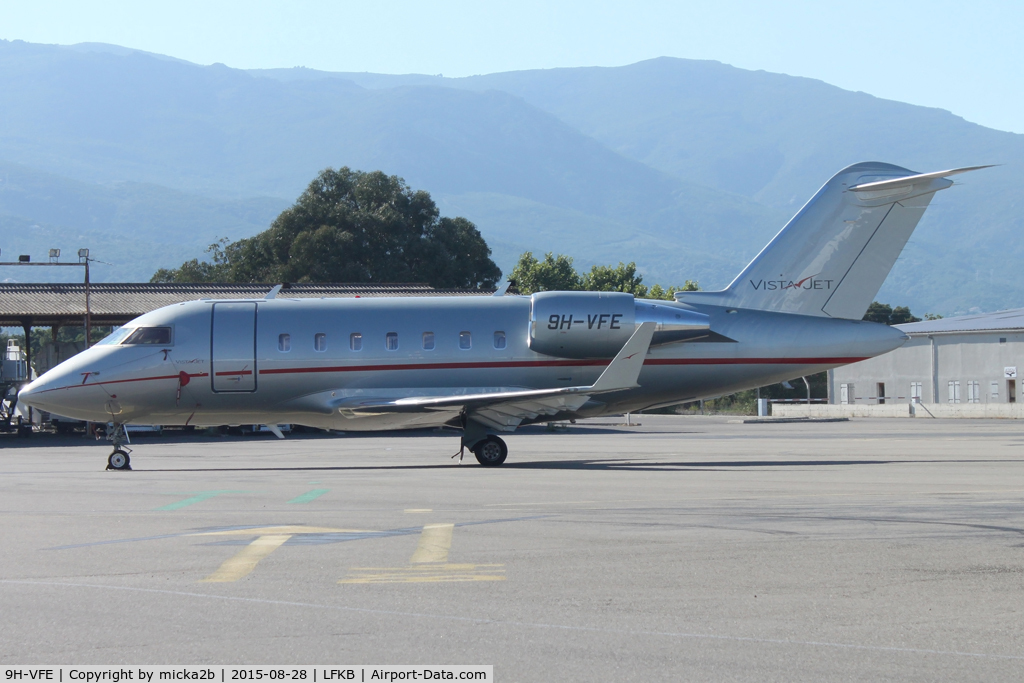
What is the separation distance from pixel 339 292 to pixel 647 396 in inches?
1163

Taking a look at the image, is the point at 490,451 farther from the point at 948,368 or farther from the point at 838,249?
the point at 948,368

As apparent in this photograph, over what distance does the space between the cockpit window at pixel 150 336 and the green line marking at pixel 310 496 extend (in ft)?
27.7

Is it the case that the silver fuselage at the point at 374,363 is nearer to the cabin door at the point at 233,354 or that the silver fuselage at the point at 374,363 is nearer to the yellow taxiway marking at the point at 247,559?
the cabin door at the point at 233,354

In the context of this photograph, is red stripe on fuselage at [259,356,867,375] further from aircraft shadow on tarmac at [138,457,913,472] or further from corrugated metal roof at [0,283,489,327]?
corrugated metal roof at [0,283,489,327]

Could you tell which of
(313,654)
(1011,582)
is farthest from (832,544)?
(313,654)

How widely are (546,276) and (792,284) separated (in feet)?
201

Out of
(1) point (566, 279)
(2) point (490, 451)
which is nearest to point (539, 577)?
(2) point (490, 451)

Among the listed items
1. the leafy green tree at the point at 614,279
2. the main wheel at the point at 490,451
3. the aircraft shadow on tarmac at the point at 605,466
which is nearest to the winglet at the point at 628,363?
the aircraft shadow on tarmac at the point at 605,466

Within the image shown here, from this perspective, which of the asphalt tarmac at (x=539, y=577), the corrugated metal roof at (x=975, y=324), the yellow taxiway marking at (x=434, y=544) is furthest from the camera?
the corrugated metal roof at (x=975, y=324)

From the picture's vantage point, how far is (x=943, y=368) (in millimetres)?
70375

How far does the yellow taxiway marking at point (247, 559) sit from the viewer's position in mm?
8766

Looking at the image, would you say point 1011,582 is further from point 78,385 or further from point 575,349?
point 78,385

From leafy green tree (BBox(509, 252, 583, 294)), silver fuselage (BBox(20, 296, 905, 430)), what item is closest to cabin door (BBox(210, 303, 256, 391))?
silver fuselage (BBox(20, 296, 905, 430))

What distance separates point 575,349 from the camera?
75.4 ft
